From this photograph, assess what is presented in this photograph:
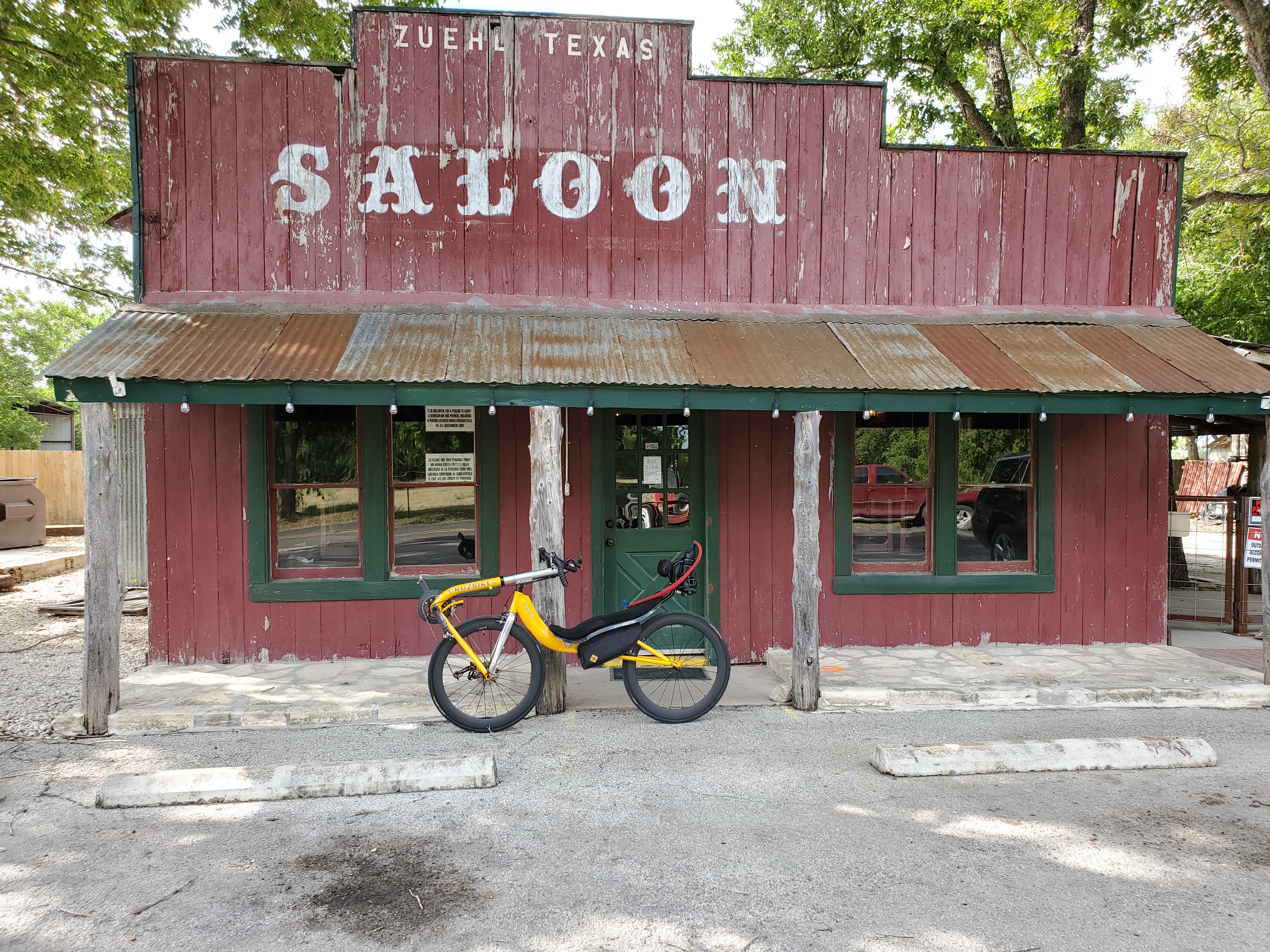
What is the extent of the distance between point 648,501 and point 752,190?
2997mm

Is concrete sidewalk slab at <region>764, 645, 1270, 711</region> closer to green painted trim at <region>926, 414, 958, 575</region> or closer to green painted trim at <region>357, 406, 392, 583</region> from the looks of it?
green painted trim at <region>926, 414, 958, 575</region>

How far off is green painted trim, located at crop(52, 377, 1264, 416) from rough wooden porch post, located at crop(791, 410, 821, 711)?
0.90 ft

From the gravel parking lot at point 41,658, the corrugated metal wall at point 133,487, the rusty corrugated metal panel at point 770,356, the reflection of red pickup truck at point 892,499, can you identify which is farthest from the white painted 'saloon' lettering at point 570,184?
the corrugated metal wall at point 133,487

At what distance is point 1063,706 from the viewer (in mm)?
5652

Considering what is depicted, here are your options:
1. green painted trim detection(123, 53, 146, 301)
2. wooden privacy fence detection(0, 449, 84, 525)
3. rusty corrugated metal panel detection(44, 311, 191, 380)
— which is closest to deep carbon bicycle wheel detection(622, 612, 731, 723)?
rusty corrugated metal panel detection(44, 311, 191, 380)

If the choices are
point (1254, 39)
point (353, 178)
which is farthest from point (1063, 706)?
point (1254, 39)

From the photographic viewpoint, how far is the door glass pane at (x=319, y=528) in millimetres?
6605

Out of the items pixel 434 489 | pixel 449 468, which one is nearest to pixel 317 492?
pixel 434 489

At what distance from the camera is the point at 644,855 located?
11.3 ft

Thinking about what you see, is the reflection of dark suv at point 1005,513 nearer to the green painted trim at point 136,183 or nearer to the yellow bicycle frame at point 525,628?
the yellow bicycle frame at point 525,628

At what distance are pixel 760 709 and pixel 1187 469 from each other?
16947 mm

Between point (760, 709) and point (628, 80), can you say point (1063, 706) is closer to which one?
point (760, 709)

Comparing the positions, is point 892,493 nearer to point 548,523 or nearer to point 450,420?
point 548,523

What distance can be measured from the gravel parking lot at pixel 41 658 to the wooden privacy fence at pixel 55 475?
33.1ft
